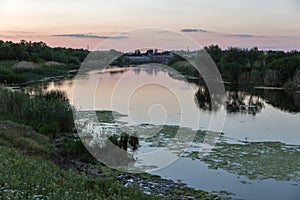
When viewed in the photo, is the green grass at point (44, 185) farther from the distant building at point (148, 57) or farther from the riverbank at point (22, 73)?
the distant building at point (148, 57)

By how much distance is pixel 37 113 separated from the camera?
13594 millimetres

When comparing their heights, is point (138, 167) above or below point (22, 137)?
below

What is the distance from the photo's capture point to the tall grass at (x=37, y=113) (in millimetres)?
13005

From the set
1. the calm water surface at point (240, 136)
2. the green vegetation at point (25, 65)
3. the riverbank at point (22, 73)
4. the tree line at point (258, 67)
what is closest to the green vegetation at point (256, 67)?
the tree line at point (258, 67)

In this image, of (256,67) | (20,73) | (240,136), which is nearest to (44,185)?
(240,136)

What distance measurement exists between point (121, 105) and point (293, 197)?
49.4ft

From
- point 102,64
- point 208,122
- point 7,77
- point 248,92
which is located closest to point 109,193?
point 208,122

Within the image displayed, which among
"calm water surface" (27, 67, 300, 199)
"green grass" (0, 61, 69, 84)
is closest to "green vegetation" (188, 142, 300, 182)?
"calm water surface" (27, 67, 300, 199)

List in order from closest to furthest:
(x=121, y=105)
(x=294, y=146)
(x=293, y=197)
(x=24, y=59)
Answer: (x=293, y=197) < (x=294, y=146) < (x=121, y=105) < (x=24, y=59)

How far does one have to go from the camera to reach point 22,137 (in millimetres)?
10484

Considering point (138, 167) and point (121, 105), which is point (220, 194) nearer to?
point (138, 167)

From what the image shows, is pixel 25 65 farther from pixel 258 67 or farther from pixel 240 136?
pixel 240 136

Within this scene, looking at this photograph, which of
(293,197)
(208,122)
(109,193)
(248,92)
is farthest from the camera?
(248,92)

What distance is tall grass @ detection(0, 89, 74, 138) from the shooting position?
512 inches
